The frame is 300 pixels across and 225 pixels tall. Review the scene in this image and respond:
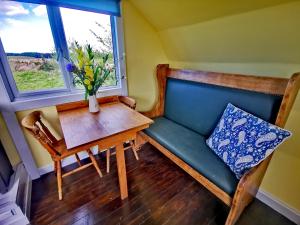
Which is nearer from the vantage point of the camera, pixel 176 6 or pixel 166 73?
pixel 176 6

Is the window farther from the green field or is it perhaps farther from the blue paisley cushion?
the blue paisley cushion

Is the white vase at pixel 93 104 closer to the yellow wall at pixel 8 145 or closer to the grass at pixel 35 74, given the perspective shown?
the grass at pixel 35 74

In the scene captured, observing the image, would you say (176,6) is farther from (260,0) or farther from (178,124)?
(178,124)

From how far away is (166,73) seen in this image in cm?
210

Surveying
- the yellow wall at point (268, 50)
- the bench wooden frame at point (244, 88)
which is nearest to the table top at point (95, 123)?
the bench wooden frame at point (244, 88)

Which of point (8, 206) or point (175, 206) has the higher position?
point (8, 206)

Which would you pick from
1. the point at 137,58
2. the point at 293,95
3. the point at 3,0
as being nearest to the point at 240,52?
the point at 293,95

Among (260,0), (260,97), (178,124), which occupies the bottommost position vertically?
(178,124)

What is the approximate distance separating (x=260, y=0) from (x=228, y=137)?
Answer: 38.5 inches

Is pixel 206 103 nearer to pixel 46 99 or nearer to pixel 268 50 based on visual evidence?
pixel 268 50

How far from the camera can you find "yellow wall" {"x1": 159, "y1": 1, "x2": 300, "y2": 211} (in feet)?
3.48

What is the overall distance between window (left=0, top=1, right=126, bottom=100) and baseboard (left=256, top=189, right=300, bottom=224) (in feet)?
7.23

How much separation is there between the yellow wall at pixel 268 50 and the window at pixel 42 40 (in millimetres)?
1015

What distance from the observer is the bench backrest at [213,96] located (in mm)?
1136
